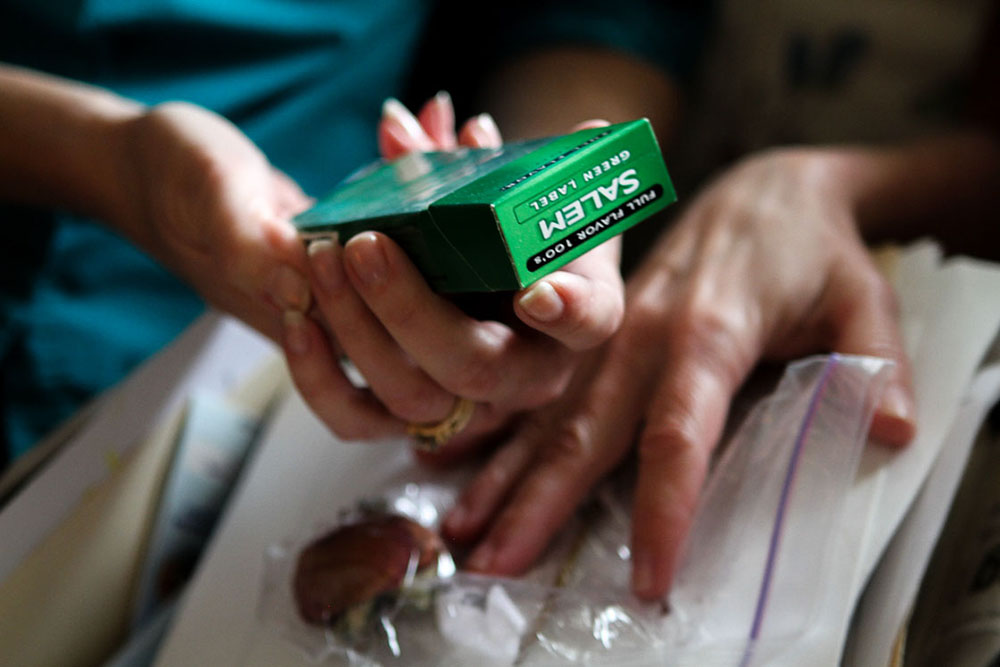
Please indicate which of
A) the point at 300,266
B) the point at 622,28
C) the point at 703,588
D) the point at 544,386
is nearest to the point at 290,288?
the point at 300,266

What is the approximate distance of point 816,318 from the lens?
477 mm

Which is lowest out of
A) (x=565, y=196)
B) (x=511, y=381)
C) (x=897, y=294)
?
(x=897, y=294)

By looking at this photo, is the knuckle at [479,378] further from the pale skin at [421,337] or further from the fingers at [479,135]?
the fingers at [479,135]

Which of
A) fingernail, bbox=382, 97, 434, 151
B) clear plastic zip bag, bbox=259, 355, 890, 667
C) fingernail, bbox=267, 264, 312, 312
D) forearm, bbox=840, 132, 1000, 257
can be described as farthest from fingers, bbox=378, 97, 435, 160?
forearm, bbox=840, 132, 1000, 257

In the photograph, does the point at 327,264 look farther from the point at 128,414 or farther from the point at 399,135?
the point at 128,414

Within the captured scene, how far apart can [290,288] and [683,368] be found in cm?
22

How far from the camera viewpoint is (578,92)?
0.73 metres

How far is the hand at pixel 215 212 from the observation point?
1.31 ft

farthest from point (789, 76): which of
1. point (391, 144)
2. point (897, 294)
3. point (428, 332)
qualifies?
point (428, 332)

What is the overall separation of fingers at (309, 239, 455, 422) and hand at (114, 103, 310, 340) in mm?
34

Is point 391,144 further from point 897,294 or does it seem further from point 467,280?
point 897,294

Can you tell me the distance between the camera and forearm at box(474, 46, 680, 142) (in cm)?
71

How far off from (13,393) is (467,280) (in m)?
0.48

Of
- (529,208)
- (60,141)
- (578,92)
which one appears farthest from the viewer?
(578,92)
